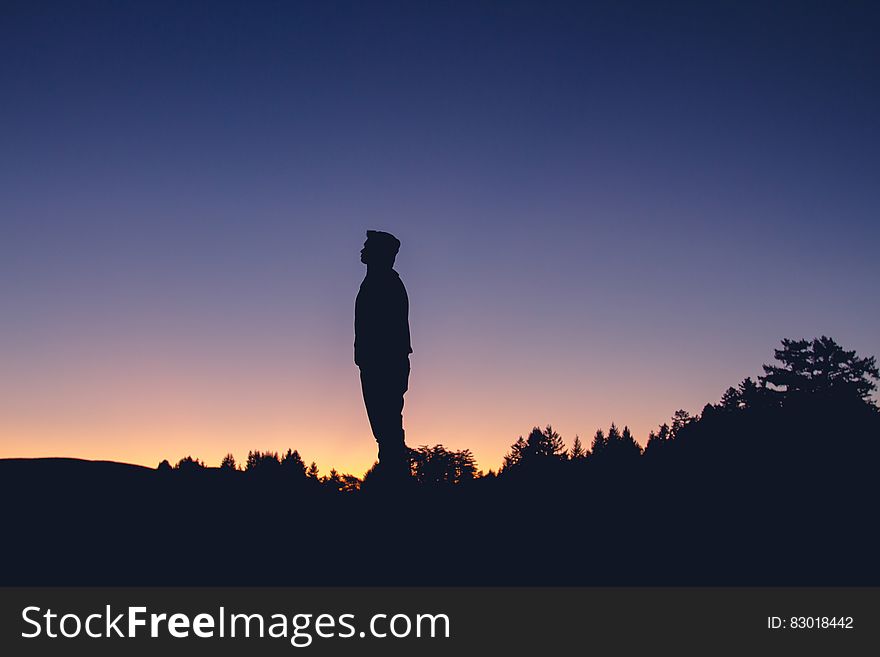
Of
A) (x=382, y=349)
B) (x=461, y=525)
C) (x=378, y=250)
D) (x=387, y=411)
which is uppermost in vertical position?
(x=378, y=250)

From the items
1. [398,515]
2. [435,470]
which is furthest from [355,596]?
[435,470]

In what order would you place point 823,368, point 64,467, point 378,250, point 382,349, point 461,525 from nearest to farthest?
point 461,525 < point 64,467 < point 382,349 < point 378,250 < point 823,368

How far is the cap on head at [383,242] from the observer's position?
14.6m

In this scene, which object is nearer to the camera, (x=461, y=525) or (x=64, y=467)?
(x=461, y=525)

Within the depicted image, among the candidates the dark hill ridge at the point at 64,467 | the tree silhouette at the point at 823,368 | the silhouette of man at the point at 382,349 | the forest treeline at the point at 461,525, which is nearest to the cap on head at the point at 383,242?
the silhouette of man at the point at 382,349

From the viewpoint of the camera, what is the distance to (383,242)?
48.3ft

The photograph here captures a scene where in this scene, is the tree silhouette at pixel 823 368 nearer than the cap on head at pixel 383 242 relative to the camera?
No

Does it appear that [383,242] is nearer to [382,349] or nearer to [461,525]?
[382,349]

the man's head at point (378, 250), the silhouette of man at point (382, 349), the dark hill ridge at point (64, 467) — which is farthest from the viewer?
the man's head at point (378, 250)

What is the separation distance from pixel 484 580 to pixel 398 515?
2.68m

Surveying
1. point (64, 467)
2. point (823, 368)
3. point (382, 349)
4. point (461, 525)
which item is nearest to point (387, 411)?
point (382, 349)

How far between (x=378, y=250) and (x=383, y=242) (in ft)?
0.82

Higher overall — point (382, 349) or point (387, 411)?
point (382, 349)

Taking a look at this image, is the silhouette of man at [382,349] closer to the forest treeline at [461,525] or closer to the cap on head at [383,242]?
the cap on head at [383,242]
